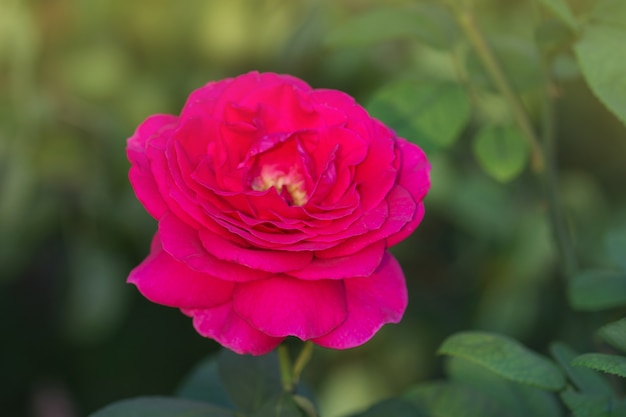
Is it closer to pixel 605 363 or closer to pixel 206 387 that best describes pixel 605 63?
pixel 605 363

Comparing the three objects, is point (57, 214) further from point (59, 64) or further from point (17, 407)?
point (17, 407)

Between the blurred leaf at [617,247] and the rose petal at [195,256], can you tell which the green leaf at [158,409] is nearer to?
the rose petal at [195,256]

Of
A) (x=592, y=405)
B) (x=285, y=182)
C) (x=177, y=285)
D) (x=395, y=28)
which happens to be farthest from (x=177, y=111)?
(x=592, y=405)

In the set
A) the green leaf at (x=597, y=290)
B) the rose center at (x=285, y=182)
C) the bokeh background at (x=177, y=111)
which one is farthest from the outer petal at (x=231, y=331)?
the bokeh background at (x=177, y=111)

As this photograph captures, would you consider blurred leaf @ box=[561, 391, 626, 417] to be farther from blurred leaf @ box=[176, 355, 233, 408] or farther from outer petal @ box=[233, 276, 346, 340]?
blurred leaf @ box=[176, 355, 233, 408]

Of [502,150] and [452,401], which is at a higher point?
[502,150]

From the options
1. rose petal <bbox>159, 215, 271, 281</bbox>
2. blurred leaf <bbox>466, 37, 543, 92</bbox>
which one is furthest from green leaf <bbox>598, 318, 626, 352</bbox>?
blurred leaf <bbox>466, 37, 543, 92</bbox>

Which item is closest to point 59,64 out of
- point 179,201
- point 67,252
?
point 67,252
